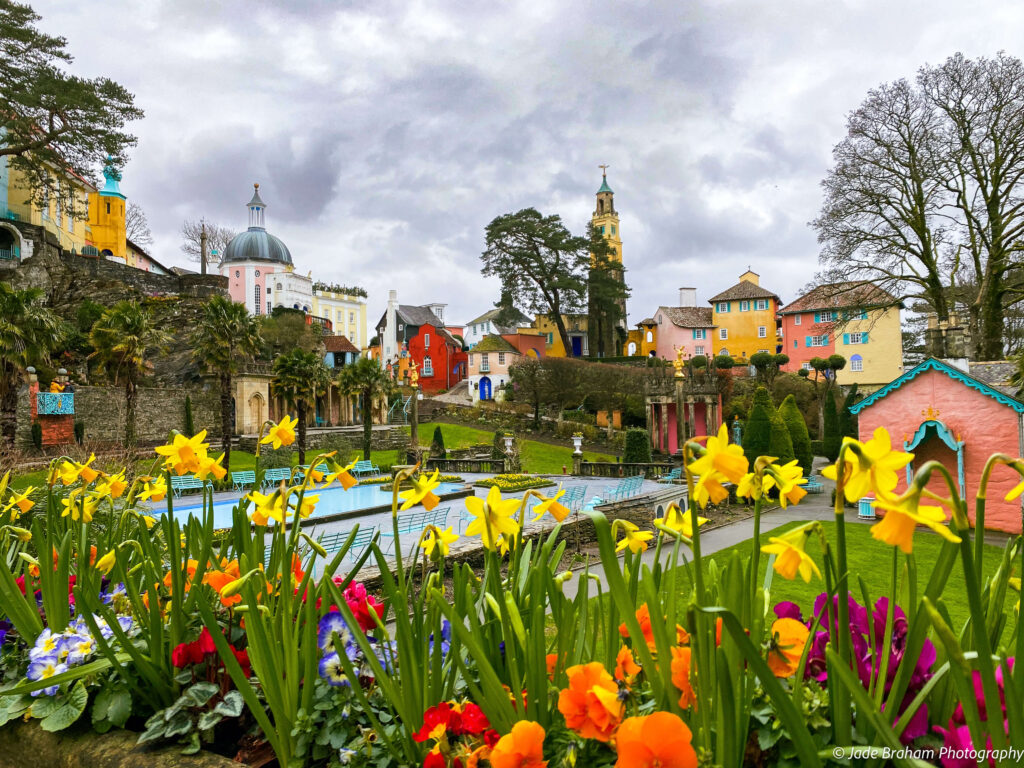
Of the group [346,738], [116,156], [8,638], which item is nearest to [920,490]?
[346,738]

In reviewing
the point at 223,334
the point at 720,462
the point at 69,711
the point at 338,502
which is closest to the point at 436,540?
the point at 720,462

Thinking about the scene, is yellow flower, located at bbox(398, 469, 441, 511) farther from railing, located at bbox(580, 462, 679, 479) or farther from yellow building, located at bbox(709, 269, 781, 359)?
yellow building, located at bbox(709, 269, 781, 359)

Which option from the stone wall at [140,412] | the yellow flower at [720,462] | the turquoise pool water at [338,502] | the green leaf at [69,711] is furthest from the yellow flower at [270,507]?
the stone wall at [140,412]

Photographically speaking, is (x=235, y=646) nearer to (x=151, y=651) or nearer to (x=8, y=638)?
(x=151, y=651)

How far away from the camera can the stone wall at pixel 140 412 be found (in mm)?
27342

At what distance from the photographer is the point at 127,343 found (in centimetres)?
2605

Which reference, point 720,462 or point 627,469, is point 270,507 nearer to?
point 720,462

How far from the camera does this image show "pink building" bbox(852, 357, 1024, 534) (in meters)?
15.1

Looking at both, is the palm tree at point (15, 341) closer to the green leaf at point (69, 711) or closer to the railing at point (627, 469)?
the railing at point (627, 469)

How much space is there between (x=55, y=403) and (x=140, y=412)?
655 cm

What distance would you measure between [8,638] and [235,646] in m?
1.27

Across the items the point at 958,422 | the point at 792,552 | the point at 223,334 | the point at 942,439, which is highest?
the point at 223,334

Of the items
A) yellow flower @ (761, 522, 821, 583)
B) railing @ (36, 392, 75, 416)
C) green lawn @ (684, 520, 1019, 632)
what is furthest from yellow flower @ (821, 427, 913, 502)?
railing @ (36, 392, 75, 416)

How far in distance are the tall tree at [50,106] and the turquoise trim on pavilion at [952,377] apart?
1123 inches
